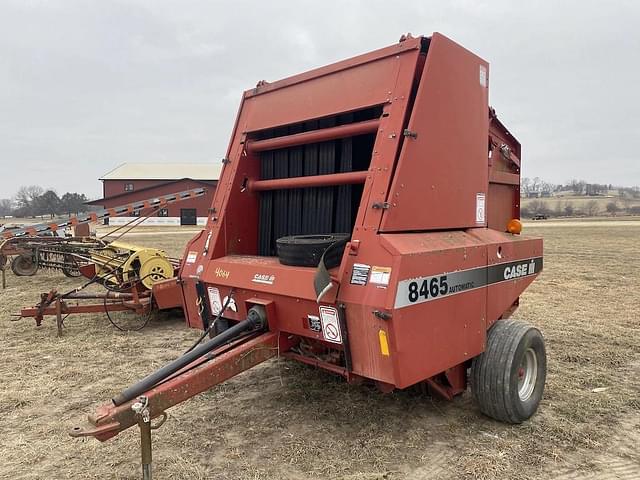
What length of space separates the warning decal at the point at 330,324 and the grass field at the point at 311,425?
74cm

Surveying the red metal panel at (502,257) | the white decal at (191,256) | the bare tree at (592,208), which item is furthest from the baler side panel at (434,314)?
the bare tree at (592,208)

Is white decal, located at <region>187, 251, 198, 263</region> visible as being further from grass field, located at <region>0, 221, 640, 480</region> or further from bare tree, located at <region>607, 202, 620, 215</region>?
bare tree, located at <region>607, 202, 620, 215</region>

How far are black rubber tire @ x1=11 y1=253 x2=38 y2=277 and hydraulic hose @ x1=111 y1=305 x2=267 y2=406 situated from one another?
35.4ft

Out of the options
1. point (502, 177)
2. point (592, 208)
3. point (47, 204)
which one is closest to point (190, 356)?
point (502, 177)

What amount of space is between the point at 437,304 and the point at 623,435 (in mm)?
1709

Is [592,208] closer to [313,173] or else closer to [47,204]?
[313,173]

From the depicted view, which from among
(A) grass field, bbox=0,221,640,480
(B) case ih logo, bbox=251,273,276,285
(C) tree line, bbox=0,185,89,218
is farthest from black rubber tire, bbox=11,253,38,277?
(C) tree line, bbox=0,185,89,218

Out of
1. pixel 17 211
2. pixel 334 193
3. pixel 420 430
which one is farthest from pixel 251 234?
pixel 17 211

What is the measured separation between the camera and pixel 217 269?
368cm

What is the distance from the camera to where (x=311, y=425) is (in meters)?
3.42

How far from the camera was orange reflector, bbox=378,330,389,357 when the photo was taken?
8.67ft

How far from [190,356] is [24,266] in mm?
11410

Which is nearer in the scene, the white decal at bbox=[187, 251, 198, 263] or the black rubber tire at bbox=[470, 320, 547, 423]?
the black rubber tire at bbox=[470, 320, 547, 423]

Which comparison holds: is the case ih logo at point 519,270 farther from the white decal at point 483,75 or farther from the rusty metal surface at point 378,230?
the white decal at point 483,75
